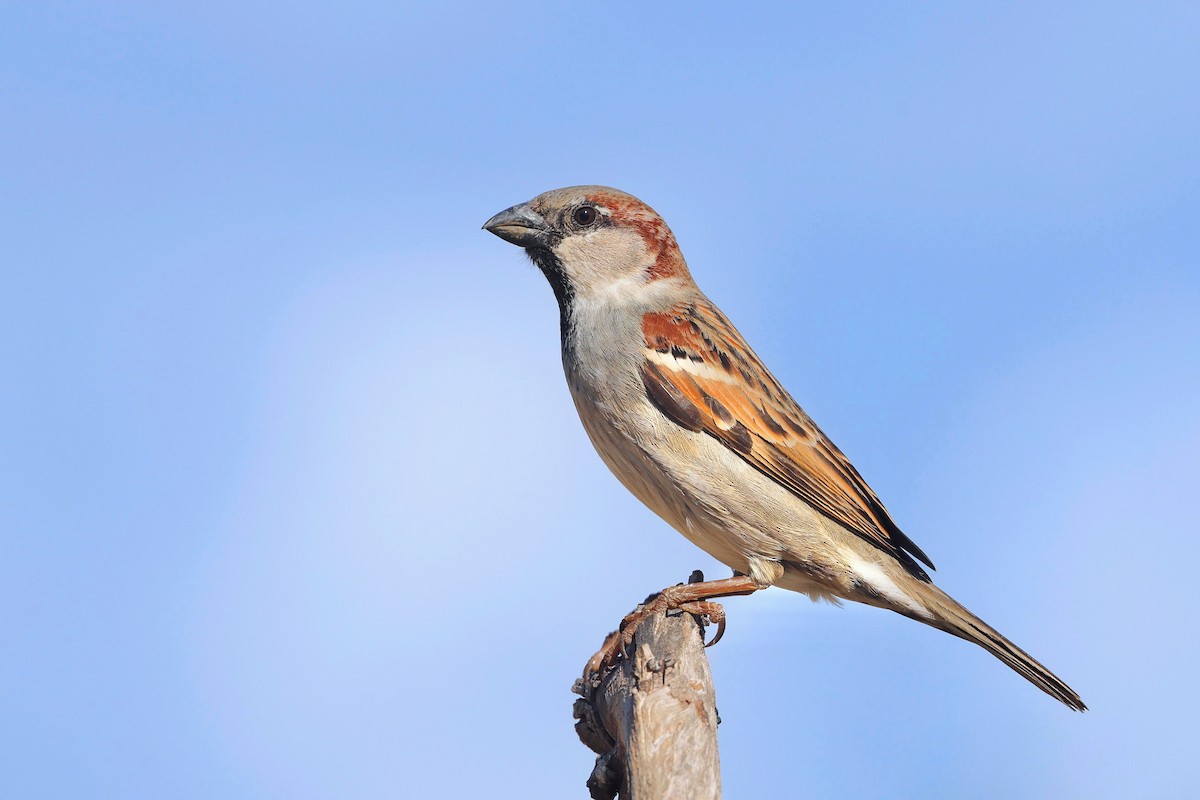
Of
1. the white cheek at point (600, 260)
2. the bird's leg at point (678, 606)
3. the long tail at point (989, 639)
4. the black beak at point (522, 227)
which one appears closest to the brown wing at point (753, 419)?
the long tail at point (989, 639)

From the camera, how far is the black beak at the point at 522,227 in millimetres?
5910

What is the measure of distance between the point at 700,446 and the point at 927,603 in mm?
1276

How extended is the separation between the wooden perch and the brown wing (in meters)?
1.15

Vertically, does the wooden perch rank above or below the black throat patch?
below

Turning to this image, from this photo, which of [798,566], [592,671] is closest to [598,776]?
[592,671]

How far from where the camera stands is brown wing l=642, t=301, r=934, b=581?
17.4ft

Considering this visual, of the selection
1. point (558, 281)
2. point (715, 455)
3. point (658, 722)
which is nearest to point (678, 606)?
point (715, 455)

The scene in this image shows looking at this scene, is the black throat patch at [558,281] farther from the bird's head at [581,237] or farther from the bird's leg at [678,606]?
the bird's leg at [678,606]

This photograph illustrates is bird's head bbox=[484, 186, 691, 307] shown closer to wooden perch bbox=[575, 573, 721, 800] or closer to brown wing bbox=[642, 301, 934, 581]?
brown wing bbox=[642, 301, 934, 581]

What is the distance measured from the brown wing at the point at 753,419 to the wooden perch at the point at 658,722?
45.4 inches

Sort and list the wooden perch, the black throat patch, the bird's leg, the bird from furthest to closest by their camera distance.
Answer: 1. the black throat patch
2. the bird
3. the bird's leg
4. the wooden perch

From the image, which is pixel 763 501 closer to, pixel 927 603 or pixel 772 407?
pixel 772 407

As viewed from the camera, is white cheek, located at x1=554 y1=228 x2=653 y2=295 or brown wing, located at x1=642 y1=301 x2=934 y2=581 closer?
brown wing, located at x1=642 y1=301 x2=934 y2=581

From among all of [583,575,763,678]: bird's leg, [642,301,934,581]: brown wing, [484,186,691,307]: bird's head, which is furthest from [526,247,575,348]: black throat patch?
[583,575,763,678]: bird's leg
